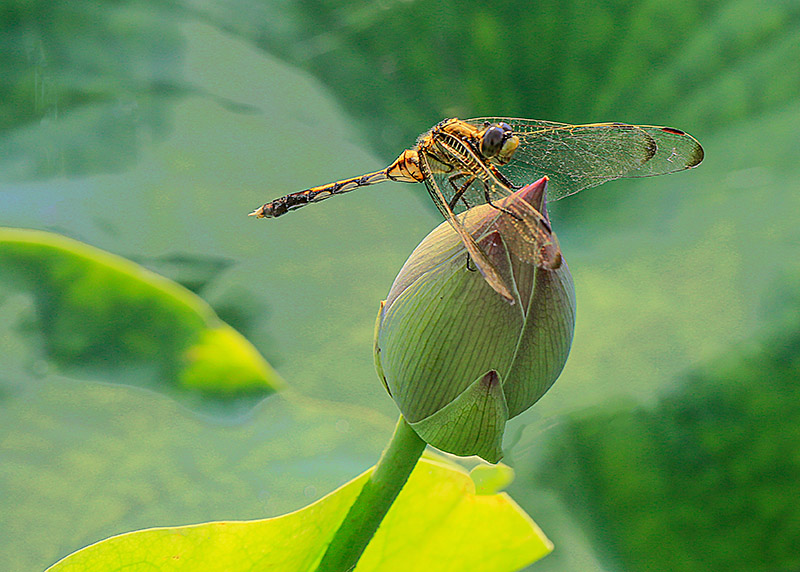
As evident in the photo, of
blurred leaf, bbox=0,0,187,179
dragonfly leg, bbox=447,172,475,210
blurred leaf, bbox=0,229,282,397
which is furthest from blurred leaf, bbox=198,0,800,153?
dragonfly leg, bbox=447,172,475,210

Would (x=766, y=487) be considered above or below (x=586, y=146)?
below

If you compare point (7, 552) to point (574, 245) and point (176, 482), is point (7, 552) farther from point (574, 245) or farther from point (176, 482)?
point (574, 245)

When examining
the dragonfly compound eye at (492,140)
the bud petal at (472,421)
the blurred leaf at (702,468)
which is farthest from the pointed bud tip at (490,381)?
the blurred leaf at (702,468)

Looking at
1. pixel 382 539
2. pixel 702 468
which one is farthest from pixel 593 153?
pixel 702 468

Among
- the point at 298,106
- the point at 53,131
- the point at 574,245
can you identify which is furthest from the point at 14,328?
the point at 574,245

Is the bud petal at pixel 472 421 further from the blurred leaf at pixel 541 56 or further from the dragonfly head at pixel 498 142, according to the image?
the blurred leaf at pixel 541 56

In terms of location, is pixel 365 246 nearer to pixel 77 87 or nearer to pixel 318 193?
pixel 318 193
